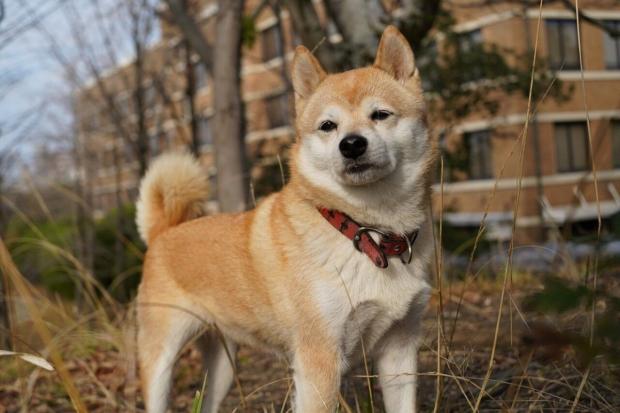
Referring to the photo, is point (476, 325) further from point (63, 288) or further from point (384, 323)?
point (63, 288)

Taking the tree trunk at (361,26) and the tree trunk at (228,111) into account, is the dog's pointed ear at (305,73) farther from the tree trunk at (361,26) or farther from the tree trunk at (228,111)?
the tree trunk at (228,111)

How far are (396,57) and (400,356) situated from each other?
1287mm

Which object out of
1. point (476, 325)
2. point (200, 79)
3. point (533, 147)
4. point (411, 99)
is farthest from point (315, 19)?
point (200, 79)

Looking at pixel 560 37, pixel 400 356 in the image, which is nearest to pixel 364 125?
pixel 400 356

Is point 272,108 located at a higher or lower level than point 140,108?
lower

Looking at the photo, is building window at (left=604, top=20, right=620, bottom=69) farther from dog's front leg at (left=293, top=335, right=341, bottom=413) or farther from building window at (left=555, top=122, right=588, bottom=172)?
dog's front leg at (left=293, top=335, right=341, bottom=413)

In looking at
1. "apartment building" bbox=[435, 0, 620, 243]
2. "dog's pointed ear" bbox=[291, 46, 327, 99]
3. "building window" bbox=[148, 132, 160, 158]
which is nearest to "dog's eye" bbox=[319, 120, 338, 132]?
"dog's pointed ear" bbox=[291, 46, 327, 99]

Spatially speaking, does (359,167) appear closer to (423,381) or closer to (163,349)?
(163,349)

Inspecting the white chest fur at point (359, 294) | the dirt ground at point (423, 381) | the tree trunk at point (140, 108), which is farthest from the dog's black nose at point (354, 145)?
the tree trunk at point (140, 108)

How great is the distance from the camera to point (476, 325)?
14.3 ft

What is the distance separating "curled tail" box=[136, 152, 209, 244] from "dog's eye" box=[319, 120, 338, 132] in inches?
42.7

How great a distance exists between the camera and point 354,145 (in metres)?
2.42

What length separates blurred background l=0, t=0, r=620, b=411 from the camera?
2023 millimetres

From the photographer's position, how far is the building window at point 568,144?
19.3 metres
